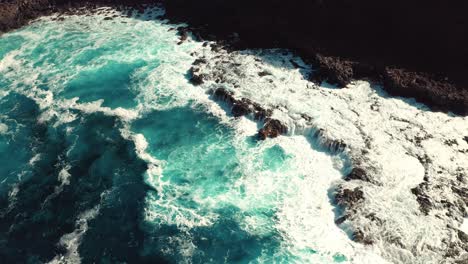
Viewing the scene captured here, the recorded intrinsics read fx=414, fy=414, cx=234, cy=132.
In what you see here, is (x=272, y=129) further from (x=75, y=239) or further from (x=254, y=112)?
(x=75, y=239)

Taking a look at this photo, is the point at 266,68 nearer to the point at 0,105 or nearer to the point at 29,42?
the point at 0,105

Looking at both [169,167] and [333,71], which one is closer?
[169,167]

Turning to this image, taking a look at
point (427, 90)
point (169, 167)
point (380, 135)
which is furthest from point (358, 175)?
point (169, 167)

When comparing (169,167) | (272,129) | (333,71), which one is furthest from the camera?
(333,71)

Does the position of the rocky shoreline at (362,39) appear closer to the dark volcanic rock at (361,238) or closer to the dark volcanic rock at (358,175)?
the dark volcanic rock at (358,175)

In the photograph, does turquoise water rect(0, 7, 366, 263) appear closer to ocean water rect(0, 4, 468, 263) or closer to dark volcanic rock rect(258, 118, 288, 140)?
ocean water rect(0, 4, 468, 263)

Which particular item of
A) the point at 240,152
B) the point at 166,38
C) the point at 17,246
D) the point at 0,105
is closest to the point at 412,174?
the point at 240,152
